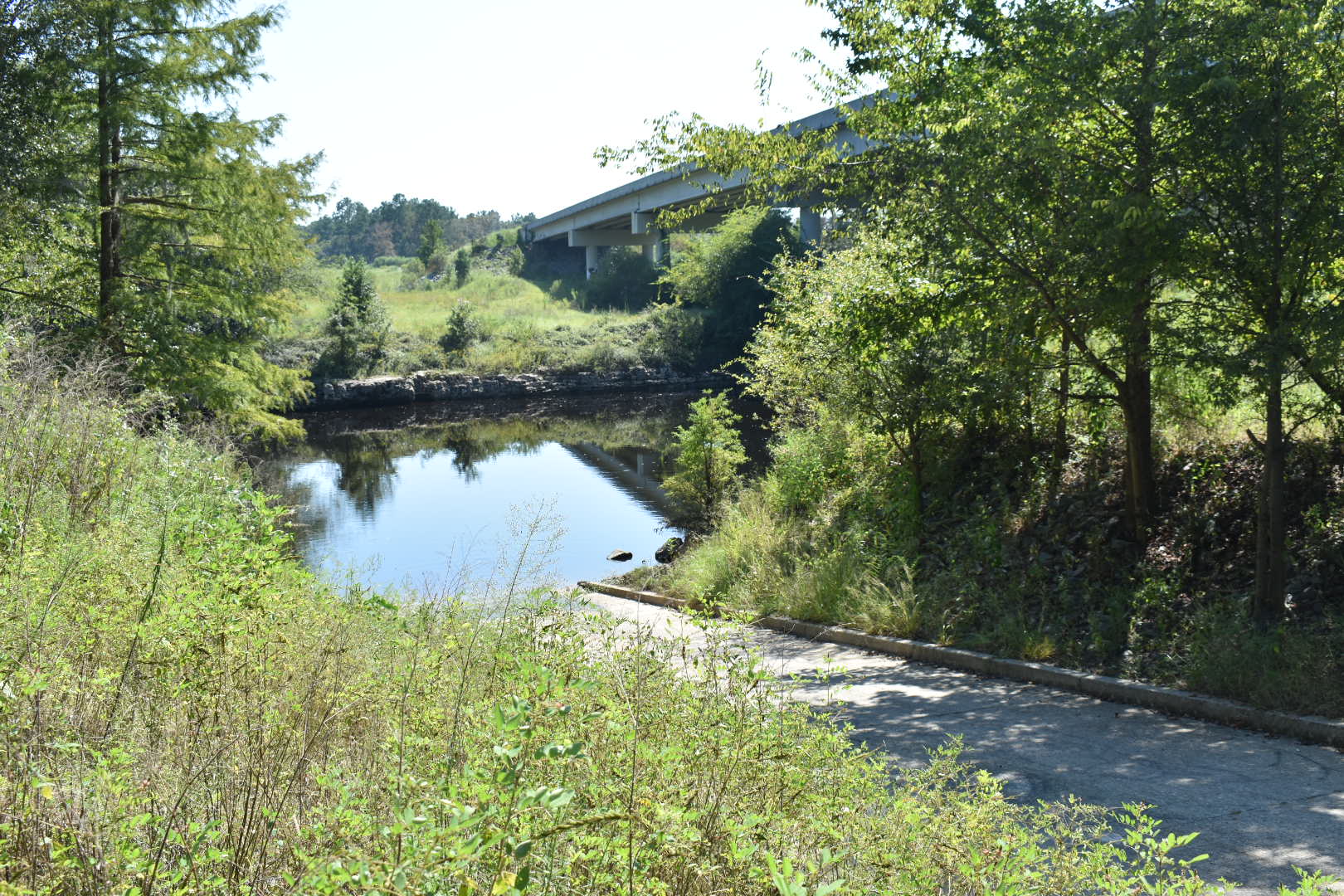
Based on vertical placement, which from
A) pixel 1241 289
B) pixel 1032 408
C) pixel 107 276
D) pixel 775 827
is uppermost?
pixel 107 276

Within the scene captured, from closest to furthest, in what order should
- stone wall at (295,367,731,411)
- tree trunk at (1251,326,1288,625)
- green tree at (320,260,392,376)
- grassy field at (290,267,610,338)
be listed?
1. tree trunk at (1251,326,1288,625)
2. stone wall at (295,367,731,411)
3. green tree at (320,260,392,376)
4. grassy field at (290,267,610,338)

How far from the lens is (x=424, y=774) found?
372 centimetres

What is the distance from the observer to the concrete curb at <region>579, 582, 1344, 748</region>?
6922 mm

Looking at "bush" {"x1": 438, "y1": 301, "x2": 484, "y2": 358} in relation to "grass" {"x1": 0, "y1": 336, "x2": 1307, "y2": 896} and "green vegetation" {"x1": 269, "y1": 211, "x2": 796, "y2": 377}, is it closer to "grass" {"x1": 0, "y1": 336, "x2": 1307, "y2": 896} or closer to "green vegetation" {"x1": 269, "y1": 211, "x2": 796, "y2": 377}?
"green vegetation" {"x1": 269, "y1": 211, "x2": 796, "y2": 377}

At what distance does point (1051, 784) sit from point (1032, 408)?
22.9 feet

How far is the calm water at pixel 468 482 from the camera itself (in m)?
18.9

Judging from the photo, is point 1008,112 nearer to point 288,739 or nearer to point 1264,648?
point 1264,648

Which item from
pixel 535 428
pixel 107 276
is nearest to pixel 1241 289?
pixel 107 276

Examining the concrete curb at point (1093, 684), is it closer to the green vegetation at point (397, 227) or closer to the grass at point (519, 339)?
the grass at point (519, 339)

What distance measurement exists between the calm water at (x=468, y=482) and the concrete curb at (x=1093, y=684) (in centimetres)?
298

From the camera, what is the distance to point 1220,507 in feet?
32.1

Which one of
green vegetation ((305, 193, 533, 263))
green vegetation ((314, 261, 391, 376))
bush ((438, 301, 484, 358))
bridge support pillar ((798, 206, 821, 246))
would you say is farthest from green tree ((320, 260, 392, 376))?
green vegetation ((305, 193, 533, 263))

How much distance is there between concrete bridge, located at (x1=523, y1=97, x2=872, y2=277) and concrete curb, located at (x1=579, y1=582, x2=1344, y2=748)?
21791mm

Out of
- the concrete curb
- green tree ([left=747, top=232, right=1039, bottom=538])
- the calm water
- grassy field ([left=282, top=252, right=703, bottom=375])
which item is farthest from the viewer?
grassy field ([left=282, top=252, right=703, bottom=375])
